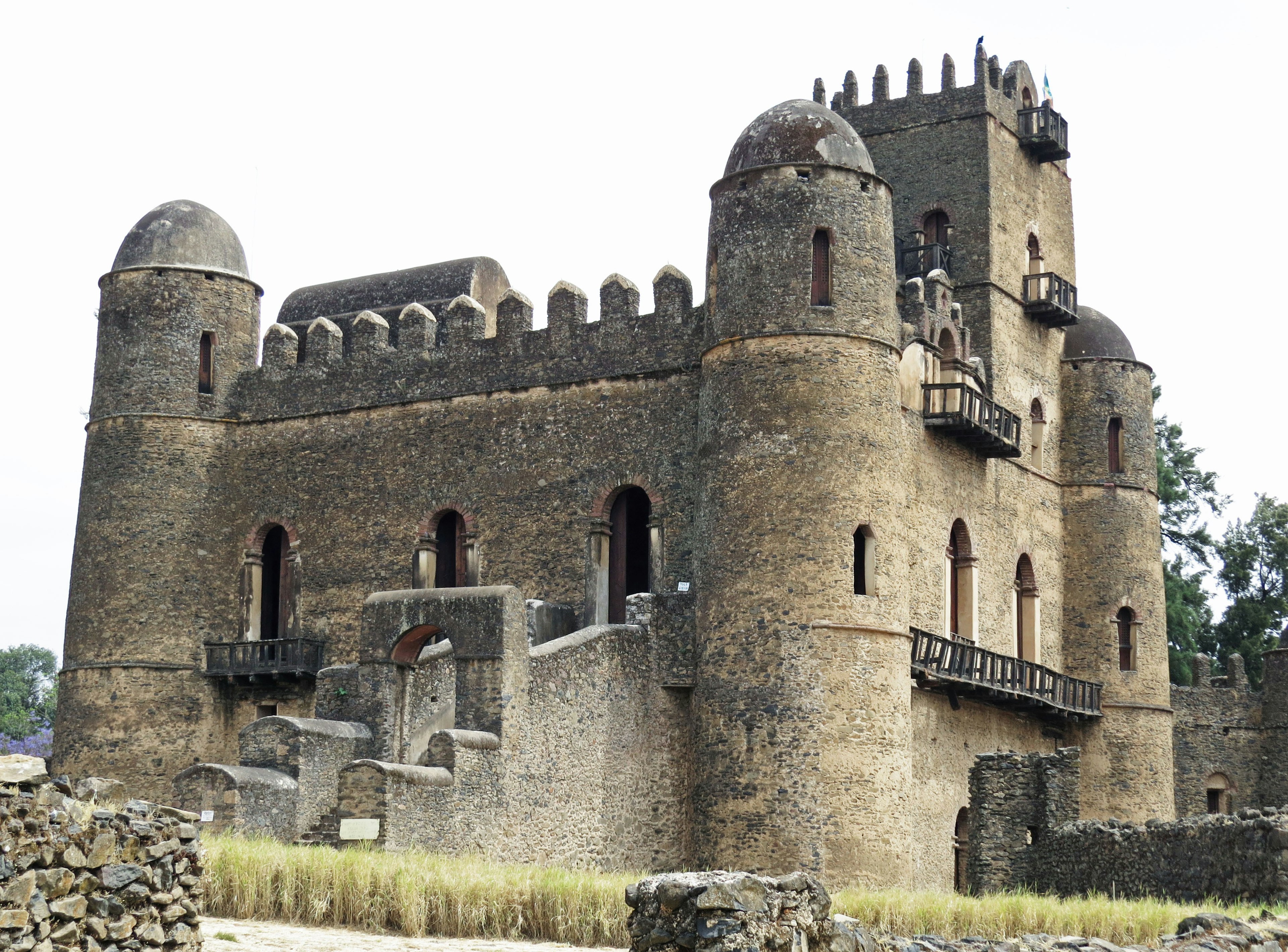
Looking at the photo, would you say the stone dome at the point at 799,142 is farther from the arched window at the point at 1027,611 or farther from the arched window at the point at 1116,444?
the arched window at the point at 1116,444

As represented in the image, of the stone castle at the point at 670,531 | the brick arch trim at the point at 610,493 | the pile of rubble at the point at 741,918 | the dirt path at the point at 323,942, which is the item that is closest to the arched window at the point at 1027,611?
the stone castle at the point at 670,531

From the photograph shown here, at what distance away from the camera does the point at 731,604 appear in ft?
84.8

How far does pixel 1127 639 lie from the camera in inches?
1357

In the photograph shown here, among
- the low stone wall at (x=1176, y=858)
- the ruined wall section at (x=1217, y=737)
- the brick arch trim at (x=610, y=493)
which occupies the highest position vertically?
the brick arch trim at (x=610, y=493)

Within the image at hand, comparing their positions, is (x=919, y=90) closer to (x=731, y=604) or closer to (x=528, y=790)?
(x=731, y=604)

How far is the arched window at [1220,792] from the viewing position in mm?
39531

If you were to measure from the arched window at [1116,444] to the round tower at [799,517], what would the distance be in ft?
30.0

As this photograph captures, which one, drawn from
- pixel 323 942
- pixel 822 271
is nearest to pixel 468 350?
pixel 822 271

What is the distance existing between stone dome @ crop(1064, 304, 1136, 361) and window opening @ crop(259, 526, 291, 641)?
14899mm

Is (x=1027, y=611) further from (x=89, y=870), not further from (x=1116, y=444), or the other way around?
(x=89, y=870)

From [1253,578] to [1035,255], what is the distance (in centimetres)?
1734

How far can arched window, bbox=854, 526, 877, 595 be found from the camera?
2605 centimetres

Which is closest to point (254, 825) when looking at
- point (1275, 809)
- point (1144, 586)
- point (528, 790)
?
point (528, 790)

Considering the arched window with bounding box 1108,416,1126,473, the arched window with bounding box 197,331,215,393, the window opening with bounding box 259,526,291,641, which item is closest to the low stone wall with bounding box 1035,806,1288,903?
the arched window with bounding box 1108,416,1126,473
